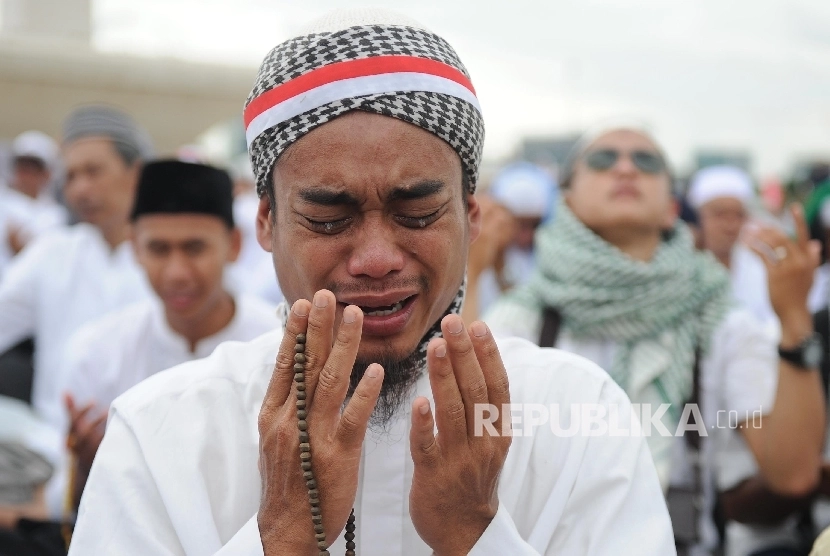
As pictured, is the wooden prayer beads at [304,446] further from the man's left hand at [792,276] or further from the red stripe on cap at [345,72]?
the man's left hand at [792,276]

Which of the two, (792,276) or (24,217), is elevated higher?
(24,217)

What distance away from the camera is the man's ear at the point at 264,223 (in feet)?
7.77

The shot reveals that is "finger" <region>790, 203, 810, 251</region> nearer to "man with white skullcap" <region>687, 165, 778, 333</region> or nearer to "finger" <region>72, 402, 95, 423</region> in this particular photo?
"finger" <region>72, 402, 95, 423</region>

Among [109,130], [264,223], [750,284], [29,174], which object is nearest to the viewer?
[264,223]

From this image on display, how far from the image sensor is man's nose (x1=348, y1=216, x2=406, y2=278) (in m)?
2.05

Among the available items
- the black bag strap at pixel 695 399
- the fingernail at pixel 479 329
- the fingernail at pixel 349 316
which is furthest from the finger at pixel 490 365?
the black bag strap at pixel 695 399

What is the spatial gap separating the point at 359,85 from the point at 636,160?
85.4 inches

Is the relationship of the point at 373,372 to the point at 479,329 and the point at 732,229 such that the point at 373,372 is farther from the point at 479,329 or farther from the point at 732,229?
the point at 732,229

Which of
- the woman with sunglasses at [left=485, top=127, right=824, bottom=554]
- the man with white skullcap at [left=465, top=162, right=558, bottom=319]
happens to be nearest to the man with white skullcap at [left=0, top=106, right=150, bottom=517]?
the woman with sunglasses at [left=485, top=127, right=824, bottom=554]

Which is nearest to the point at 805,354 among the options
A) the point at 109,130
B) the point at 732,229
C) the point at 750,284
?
the point at 750,284

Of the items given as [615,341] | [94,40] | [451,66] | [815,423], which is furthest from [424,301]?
[94,40]

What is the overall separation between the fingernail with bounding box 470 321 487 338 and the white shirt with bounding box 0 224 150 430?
13.2 feet

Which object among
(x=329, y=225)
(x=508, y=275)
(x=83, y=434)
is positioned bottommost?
(x=83, y=434)

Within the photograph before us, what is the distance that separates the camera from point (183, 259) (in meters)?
4.38
